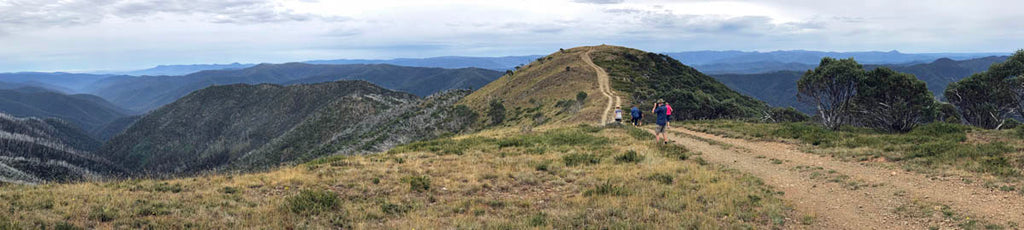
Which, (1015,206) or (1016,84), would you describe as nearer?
(1015,206)

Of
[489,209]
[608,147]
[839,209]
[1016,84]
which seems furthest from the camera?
[1016,84]

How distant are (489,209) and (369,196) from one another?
10.4 ft

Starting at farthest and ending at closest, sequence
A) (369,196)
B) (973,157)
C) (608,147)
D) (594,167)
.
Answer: (608,147), (594,167), (973,157), (369,196)

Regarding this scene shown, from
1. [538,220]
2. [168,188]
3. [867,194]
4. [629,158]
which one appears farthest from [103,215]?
[867,194]

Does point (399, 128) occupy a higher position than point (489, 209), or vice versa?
point (489, 209)

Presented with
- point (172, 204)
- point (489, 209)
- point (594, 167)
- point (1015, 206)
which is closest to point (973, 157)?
point (1015, 206)

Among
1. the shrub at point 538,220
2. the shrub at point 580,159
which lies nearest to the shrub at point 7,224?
the shrub at point 538,220

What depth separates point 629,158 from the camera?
16.1 meters

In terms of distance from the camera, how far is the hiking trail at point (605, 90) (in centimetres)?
3775

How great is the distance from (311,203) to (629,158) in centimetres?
1046

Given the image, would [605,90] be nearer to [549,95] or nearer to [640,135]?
[549,95]

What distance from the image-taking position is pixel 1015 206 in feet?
28.9

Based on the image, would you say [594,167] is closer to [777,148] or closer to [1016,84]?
[777,148]

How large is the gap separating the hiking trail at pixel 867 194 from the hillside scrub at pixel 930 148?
3.37 ft
